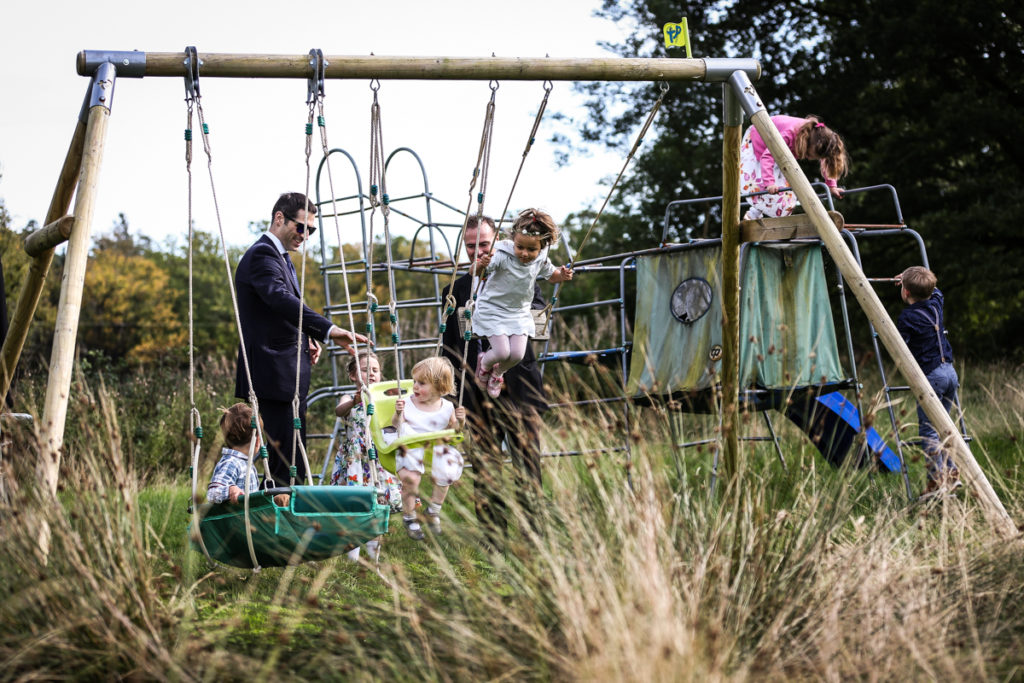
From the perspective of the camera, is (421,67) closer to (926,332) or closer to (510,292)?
(510,292)

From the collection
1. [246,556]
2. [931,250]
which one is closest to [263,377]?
[246,556]

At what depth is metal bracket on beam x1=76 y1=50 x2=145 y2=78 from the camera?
3760 millimetres

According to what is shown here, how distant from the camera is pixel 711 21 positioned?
17359mm

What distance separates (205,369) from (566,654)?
404 inches

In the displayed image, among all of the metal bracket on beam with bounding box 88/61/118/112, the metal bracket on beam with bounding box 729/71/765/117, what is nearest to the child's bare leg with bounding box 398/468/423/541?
the metal bracket on beam with bounding box 88/61/118/112

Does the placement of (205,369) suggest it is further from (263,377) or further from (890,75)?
(890,75)

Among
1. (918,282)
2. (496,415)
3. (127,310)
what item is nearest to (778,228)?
(496,415)

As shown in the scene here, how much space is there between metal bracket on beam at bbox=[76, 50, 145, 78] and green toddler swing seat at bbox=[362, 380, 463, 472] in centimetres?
150

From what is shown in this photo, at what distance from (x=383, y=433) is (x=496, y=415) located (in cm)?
86

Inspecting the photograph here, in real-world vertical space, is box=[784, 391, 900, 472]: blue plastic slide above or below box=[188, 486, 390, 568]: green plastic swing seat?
below

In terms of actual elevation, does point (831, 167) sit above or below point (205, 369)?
above

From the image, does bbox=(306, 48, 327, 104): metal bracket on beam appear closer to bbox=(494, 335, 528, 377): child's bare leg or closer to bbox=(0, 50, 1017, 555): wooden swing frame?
bbox=(0, 50, 1017, 555): wooden swing frame

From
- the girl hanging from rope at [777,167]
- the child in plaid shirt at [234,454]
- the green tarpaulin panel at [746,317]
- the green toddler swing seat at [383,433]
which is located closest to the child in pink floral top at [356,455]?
the green toddler swing seat at [383,433]

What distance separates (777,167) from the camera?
5652 mm
